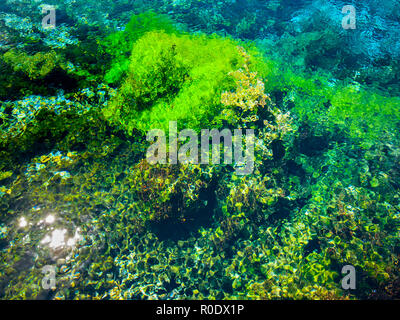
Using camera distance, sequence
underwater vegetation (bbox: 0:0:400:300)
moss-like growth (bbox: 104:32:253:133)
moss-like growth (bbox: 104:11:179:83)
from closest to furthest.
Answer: underwater vegetation (bbox: 0:0:400:300)
moss-like growth (bbox: 104:32:253:133)
moss-like growth (bbox: 104:11:179:83)

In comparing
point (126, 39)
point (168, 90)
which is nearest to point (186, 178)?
point (168, 90)

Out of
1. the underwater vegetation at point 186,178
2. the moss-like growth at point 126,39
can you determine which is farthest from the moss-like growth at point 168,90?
the moss-like growth at point 126,39

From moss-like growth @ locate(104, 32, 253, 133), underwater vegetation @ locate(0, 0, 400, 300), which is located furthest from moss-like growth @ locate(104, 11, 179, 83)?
moss-like growth @ locate(104, 32, 253, 133)

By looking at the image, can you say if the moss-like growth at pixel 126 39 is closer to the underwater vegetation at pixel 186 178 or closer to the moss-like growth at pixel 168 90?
the underwater vegetation at pixel 186 178

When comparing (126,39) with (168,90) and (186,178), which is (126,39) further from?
(186,178)

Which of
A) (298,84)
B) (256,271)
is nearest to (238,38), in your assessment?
(298,84)

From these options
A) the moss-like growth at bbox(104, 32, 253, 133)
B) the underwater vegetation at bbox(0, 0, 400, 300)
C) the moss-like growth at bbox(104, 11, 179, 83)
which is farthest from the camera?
the moss-like growth at bbox(104, 11, 179, 83)

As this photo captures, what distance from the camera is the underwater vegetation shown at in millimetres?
5121

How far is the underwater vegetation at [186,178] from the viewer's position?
16.8 ft

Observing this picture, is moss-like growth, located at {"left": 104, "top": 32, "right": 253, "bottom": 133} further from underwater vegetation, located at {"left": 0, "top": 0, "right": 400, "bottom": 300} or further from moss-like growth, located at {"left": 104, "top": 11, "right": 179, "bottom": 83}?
moss-like growth, located at {"left": 104, "top": 11, "right": 179, "bottom": 83}

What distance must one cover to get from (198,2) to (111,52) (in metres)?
6.90

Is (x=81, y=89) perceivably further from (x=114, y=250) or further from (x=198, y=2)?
(x=198, y=2)

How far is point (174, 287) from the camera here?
5.33 m

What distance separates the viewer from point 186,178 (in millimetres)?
6051
